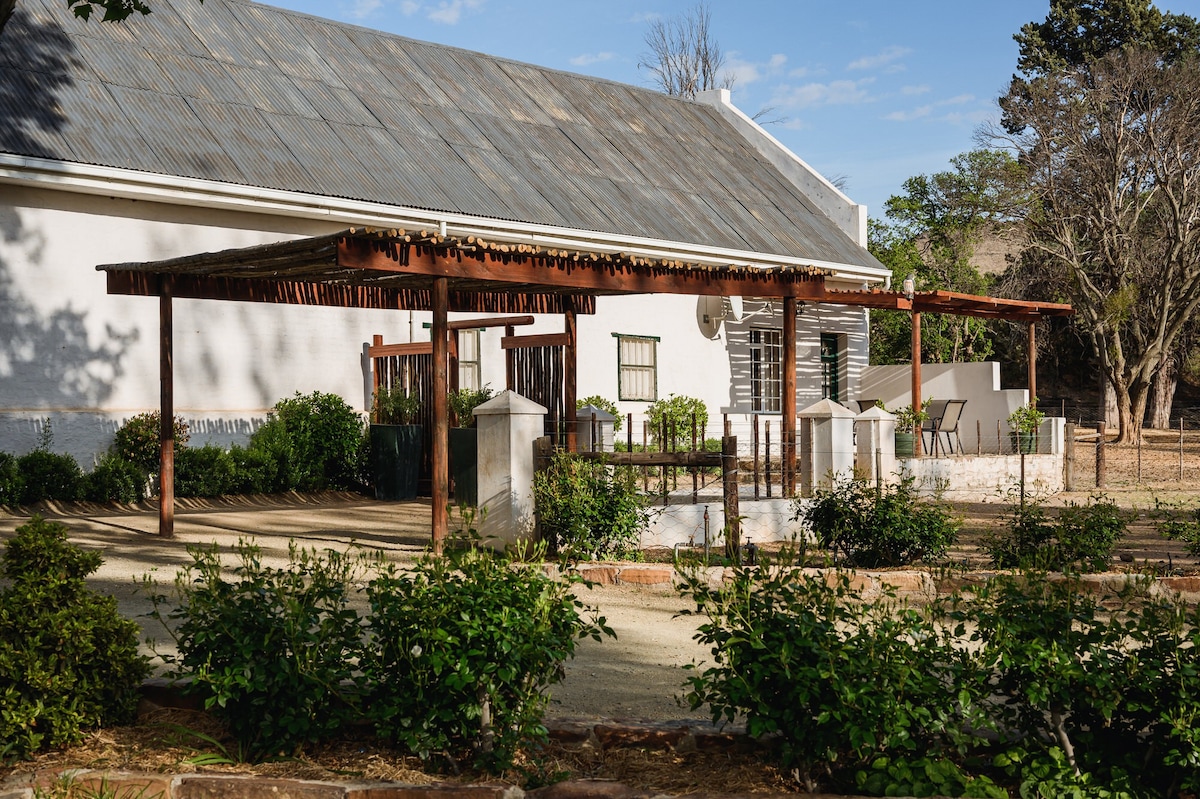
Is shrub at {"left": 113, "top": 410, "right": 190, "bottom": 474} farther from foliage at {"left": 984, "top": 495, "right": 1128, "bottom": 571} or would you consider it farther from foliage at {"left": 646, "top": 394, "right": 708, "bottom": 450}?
foliage at {"left": 984, "top": 495, "right": 1128, "bottom": 571}

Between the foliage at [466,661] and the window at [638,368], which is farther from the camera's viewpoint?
the window at [638,368]

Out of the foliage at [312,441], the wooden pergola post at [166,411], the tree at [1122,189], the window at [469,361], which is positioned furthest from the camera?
the tree at [1122,189]

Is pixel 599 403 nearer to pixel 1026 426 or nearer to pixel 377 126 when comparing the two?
pixel 377 126

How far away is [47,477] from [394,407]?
4.53m

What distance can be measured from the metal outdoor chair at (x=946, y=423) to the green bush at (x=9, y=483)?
538 inches

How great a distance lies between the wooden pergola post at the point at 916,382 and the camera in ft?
61.3

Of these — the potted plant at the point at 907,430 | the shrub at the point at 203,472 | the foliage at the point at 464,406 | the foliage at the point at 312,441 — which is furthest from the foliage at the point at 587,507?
the potted plant at the point at 907,430

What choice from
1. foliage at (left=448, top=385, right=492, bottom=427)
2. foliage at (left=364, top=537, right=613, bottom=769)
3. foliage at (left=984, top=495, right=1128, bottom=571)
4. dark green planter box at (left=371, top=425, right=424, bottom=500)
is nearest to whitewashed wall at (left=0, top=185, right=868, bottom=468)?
dark green planter box at (left=371, top=425, right=424, bottom=500)

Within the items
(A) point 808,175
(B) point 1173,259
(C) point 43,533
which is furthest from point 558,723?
(B) point 1173,259

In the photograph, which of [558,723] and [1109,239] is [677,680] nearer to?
[558,723]

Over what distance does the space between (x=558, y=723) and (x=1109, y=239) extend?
26.7 m

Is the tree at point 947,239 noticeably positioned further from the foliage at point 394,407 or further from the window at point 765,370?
the foliage at point 394,407

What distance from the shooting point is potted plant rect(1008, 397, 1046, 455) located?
20312 mm

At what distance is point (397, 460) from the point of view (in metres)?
16.1
